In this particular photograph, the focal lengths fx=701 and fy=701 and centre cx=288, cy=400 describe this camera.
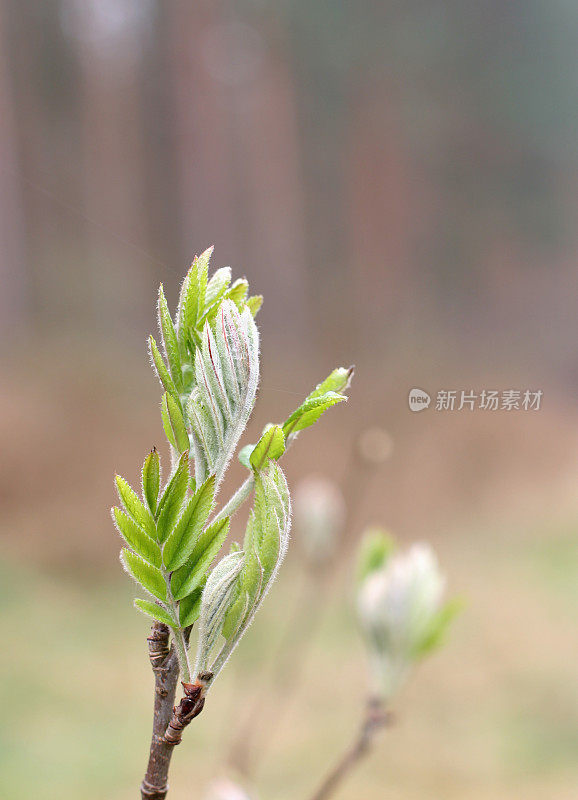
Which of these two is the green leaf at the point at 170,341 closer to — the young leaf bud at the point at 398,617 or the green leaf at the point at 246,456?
the green leaf at the point at 246,456

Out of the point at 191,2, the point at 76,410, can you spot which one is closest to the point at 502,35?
the point at 191,2

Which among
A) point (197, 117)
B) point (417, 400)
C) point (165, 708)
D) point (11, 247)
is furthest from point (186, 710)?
point (197, 117)

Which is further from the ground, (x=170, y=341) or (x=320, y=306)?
(x=320, y=306)

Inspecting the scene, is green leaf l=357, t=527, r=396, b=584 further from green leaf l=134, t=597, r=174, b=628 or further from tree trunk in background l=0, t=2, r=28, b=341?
tree trunk in background l=0, t=2, r=28, b=341

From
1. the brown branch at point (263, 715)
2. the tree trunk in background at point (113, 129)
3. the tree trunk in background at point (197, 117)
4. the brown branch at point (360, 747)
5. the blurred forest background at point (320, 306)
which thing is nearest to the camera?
the brown branch at point (360, 747)

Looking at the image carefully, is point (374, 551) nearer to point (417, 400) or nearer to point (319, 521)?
point (417, 400)

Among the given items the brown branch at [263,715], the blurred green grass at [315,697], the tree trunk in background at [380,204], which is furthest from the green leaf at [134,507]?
the tree trunk in background at [380,204]

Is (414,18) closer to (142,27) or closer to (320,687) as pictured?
(142,27)
